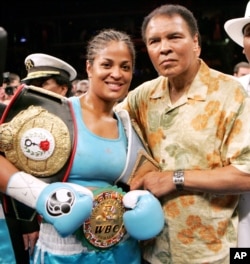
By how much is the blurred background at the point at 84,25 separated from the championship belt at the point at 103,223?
5.83m

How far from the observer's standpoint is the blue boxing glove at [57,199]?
1.05m

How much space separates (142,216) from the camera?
112 centimetres

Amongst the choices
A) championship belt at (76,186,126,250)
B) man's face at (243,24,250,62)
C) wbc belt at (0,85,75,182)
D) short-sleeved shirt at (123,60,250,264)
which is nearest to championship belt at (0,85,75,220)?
wbc belt at (0,85,75,182)

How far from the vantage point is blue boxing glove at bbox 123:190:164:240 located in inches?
44.4

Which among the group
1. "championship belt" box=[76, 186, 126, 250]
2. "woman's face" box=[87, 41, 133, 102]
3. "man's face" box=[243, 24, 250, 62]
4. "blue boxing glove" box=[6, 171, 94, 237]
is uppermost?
"man's face" box=[243, 24, 250, 62]

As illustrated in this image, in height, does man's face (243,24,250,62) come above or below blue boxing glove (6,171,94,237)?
above

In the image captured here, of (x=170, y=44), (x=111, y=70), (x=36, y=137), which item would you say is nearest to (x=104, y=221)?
(x=36, y=137)

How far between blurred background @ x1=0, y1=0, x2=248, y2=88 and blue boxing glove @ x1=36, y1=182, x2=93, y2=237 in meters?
5.92

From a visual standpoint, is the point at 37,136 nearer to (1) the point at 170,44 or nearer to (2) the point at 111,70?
(2) the point at 111,70

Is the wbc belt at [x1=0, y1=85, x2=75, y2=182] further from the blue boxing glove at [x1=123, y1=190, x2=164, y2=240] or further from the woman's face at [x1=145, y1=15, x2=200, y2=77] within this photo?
the woman's face at [x1=145, y1=15, x2=200, y2=77]

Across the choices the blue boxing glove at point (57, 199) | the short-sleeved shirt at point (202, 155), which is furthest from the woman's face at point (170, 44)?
the blue boxing glove at point (57, 199)

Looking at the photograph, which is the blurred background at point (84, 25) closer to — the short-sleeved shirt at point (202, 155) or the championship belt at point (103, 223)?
the short-sleeved shirt at point (202, 155)

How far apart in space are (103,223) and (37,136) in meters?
0.30

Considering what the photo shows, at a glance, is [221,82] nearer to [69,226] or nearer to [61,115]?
[61,115]
